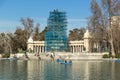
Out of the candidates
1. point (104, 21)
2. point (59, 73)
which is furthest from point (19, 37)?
point (59, 73)

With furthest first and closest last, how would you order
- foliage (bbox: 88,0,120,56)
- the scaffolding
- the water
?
the scaffolding → foliage (bbox: 88,0,120,56) → the water

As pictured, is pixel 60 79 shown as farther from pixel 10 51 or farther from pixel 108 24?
pixel 10 51

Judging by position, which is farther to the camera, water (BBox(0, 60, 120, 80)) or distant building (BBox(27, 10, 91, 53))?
distant building (BBox(27, 10, 91, 53))

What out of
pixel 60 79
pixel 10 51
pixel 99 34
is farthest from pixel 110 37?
pixel 60 79

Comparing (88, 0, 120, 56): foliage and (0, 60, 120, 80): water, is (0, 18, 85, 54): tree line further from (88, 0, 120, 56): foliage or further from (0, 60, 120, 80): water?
(0, 60, 120, 80): water

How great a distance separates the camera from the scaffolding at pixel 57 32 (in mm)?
100188

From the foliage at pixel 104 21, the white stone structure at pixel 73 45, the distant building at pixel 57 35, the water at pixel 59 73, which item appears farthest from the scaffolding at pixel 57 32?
the water at pixel 59 73

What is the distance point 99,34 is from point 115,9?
6660mm

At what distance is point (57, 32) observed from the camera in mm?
100438

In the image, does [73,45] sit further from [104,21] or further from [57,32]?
[104,21]

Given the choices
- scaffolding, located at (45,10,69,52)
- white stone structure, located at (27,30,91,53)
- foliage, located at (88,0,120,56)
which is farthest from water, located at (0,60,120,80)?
white stone structure, located at (27,30,91,53)

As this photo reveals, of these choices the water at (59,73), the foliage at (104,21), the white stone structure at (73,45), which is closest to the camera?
the water at (59,73)

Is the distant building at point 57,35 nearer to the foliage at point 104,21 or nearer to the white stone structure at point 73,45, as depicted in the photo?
the white stone structure at point 73,45

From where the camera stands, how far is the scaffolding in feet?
329
